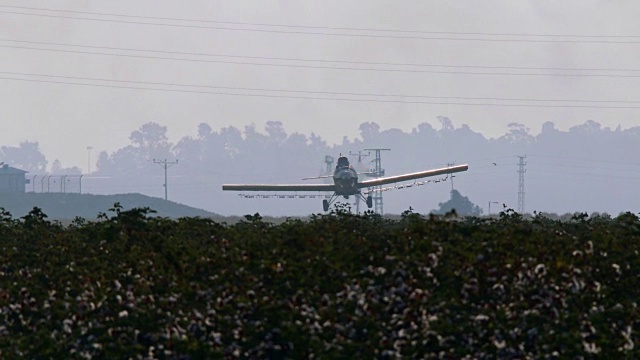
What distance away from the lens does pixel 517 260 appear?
58.5 feet

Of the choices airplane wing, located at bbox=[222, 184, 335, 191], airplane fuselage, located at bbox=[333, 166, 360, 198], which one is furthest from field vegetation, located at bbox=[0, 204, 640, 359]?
airplane fuselage, located at bbox=[333, 166, 360, 198]

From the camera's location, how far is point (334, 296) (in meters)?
17.0

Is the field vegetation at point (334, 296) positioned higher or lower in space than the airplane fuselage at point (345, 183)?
lower

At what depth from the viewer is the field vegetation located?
15672 mm

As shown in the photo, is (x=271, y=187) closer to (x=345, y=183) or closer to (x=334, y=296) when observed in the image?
(x=345, y=183)

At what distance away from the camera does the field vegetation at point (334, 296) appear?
1567 centimetres

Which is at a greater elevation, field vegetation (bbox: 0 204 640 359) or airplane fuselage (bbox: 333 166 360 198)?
airplane fuselage (bbox: 333 166 360 198)

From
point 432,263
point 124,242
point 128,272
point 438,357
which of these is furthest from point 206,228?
point 438,357

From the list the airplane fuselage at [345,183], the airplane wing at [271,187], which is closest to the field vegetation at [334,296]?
the airplane wing at [271,187]

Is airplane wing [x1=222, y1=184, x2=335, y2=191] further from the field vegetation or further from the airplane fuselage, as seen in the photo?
the field vegetation

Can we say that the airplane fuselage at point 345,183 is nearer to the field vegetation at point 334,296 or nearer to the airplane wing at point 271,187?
the airplane wing at point 271,187

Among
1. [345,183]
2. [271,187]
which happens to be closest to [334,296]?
[345,183]

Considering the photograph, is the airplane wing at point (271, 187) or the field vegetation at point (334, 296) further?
the airplane wing at point (271, 187)

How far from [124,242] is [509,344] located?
24.6ft
